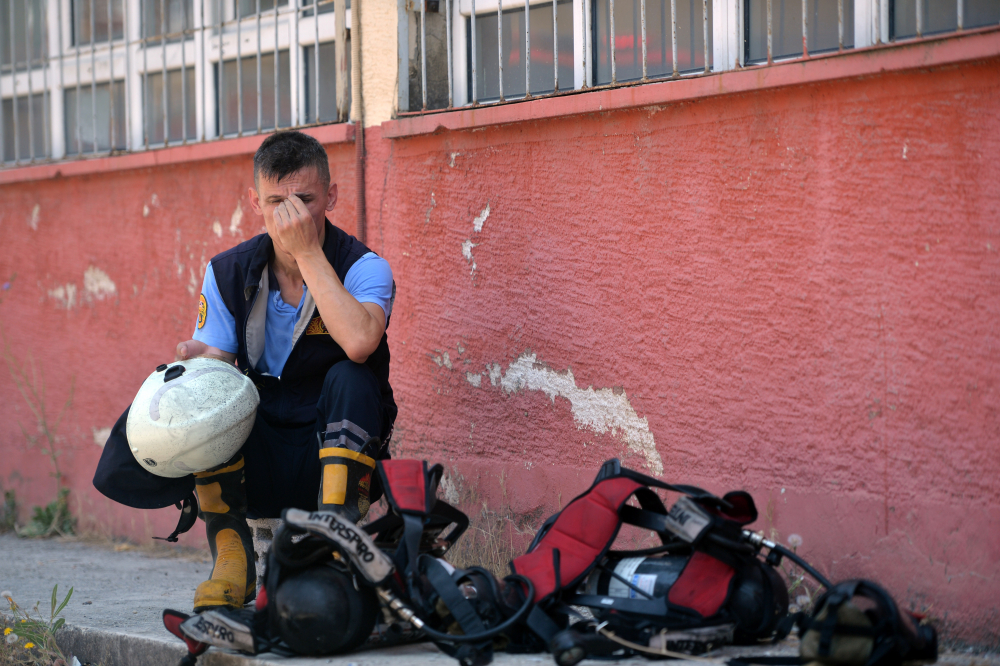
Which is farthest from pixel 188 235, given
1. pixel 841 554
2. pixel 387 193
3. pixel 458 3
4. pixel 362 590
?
pixel 841 554

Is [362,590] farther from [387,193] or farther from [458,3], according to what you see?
[458,3]

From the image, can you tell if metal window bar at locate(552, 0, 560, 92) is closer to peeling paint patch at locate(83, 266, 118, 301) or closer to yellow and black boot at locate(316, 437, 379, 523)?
yellow and black boot at locate(316, 437, 379, 523)

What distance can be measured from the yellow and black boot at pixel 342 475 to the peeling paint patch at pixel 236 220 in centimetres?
192

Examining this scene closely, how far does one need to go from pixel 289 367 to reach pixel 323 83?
167 centimetres

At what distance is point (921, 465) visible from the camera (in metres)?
2.54

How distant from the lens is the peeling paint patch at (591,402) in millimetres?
3096

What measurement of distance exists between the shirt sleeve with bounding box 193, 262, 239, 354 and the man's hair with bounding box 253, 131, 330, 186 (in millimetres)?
404

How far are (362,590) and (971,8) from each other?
2.18 metres

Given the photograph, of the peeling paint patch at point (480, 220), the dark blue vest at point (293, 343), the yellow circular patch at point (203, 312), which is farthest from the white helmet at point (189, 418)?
the peeling paint patch at point (480, 220)

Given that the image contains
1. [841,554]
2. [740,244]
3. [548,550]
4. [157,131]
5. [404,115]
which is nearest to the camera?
[548,550]

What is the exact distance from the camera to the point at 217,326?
307cm

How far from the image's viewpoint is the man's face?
2986 mm

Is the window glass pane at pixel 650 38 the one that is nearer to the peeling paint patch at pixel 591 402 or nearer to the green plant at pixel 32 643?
the peeling paint patch at pixel 591 402

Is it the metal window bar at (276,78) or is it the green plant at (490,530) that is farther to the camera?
the metal window bar at (276,78)
